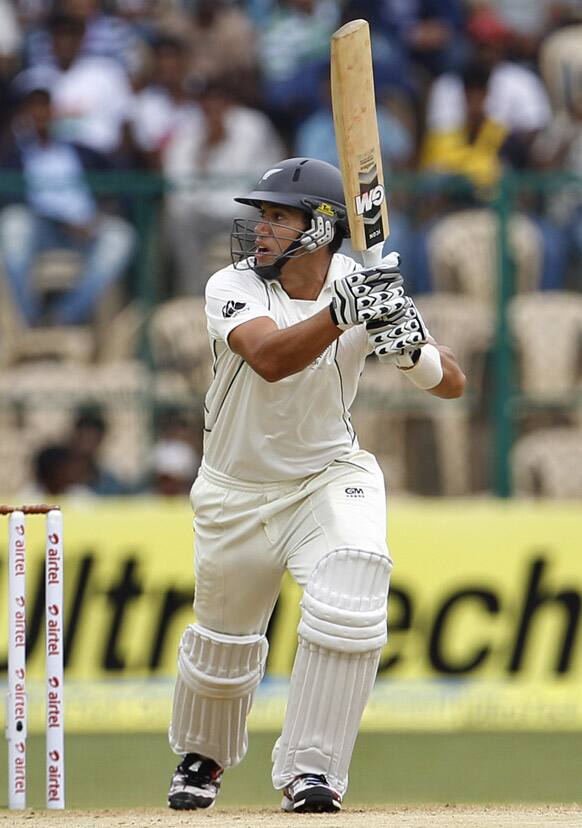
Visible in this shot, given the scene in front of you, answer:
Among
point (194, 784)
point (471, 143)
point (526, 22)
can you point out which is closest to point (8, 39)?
point (471, 143)

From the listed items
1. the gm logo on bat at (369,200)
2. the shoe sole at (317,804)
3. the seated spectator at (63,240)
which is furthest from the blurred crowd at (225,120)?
the shoe sole at (317,804)

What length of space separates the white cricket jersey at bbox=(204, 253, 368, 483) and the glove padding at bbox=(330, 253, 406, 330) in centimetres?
45

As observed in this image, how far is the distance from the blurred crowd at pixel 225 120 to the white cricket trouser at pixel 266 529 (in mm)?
3874

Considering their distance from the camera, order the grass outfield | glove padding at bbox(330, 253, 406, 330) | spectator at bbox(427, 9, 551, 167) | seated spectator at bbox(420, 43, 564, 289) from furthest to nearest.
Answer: spectator at bbox(427, 9, 551, 167) < seated spectator at bbox(420, 43, 564, 289) < the grass outfield < glove padding at bbox(330, 253, 406, 330)

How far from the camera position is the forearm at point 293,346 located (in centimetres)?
498

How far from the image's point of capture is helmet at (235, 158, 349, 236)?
5.39 metres

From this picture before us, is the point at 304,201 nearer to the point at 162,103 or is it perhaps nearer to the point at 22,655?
the point at 22,655

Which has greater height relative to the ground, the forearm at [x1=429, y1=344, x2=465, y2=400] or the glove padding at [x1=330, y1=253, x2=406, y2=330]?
the glove padding at [x1=330, y1=253, x2=406, y2=330]

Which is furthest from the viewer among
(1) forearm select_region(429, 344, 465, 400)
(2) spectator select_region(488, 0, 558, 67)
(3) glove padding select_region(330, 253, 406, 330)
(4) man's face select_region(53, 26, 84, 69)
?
(2) spectator select_region(488, 0, 558, 67)

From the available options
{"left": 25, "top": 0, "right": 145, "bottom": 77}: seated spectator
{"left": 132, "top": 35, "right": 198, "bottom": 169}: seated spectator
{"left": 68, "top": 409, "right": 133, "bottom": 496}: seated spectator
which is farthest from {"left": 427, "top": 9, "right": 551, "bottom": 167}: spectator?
{"left": 68, "top": 409, "right": 133, "bottom": 496}: seated spectator

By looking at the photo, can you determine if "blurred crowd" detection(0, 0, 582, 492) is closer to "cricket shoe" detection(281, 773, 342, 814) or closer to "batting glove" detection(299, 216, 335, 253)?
"batting glove" detection(299, 216, 335, 253)

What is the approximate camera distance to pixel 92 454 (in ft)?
30.8

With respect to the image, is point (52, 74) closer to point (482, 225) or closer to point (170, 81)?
point (170, 81)

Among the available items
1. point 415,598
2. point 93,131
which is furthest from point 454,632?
point 93,131
